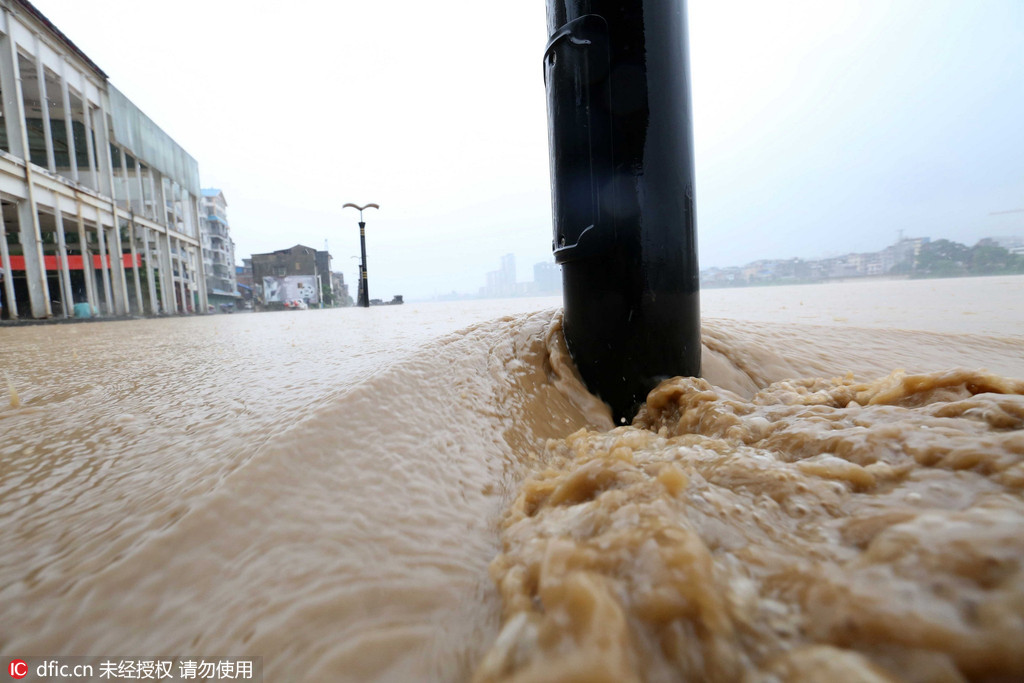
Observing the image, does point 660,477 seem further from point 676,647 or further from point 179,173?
point 179,173

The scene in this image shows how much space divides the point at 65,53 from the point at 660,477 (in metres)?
19.4

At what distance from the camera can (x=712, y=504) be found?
0.78 meters

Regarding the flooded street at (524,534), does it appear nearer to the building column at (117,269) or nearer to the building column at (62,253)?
the building column at (62,253)

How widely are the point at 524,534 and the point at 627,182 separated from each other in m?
1.35

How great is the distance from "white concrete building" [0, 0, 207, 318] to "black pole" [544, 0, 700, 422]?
500 inches

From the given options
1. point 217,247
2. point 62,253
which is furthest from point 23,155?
point 217,247

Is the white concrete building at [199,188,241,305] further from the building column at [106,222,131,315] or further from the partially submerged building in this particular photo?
the building column at [106,222,131,315]

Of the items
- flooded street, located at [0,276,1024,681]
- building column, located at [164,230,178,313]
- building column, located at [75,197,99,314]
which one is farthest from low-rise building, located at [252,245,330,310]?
flooded street, located at [0,276,1024,681]

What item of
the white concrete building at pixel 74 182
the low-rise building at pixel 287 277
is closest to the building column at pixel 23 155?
the white concrete building at pixel 74 182

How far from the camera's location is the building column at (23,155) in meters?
9.73

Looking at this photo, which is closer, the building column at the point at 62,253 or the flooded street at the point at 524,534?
the flooded street at the point at 524,534

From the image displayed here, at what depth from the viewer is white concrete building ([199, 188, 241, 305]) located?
43125mm

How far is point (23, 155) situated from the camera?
983 centimetres

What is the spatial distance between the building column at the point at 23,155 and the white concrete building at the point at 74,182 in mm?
23
